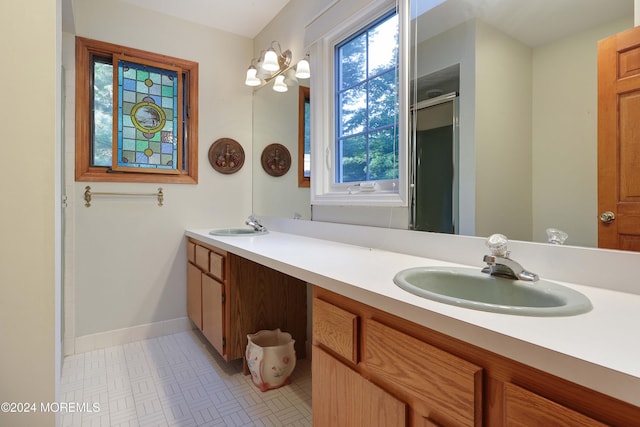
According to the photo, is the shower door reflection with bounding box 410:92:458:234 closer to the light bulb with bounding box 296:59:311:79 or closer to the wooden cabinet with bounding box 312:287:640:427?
the wooden cabinet with bounding box 312:287:640:427

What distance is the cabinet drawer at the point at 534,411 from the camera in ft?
1.60

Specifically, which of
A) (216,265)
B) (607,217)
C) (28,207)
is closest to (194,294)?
(216,265)

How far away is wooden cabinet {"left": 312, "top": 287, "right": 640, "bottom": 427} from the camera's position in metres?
0.50

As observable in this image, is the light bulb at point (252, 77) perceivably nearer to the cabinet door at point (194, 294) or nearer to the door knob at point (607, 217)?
the cabinet door at point (194, 294)

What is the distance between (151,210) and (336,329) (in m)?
2.04

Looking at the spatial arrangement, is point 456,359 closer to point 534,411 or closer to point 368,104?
point 534,411

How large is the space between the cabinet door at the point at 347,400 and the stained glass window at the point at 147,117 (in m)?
2.09

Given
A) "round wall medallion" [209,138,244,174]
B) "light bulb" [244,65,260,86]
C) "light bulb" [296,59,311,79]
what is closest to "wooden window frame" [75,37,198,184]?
"round wall medallion" [209,138,244,174]

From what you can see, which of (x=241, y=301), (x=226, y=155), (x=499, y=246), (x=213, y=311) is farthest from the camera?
(x=226, y=155)

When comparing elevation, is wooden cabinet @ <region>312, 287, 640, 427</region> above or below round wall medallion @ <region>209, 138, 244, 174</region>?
below

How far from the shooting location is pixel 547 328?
23.0 inches

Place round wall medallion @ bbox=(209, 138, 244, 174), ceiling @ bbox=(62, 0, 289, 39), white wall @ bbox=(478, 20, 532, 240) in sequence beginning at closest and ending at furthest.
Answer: white wall @ bbox=(478, 20, 532, 240) → ceiling @ bbox=(62, 0, 289, 39) → round wall medallion @ bbox=(209, 138, 244, 174)

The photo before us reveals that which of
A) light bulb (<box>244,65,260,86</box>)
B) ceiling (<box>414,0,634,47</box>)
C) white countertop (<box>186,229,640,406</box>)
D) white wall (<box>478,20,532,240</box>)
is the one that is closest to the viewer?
white countertop (<box>186,229,640,406</box>)

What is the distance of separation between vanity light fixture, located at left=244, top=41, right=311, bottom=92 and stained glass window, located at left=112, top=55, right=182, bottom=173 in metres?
0.61
